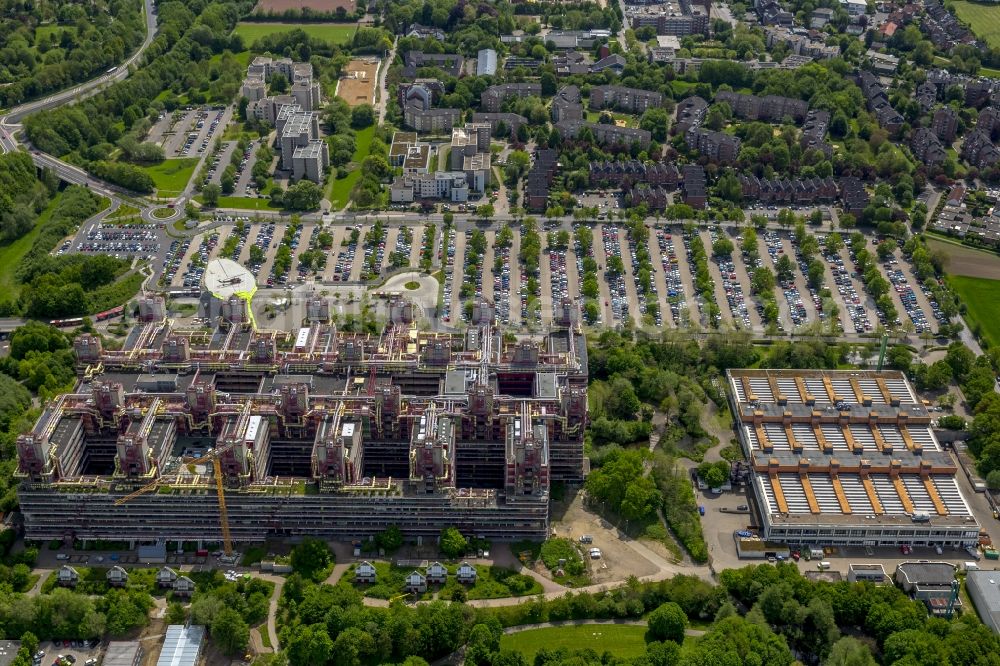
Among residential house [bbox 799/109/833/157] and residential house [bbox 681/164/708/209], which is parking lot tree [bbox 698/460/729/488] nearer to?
residential house [bbox 681/164/708/209]

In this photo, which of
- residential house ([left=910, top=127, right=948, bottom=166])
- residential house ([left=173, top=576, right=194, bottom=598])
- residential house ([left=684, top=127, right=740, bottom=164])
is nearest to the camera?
residential house ([left=173, top=576, right=194, bottom=598])

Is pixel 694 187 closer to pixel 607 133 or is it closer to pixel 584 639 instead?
pixel 607 133

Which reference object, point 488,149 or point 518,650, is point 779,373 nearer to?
point 518,650

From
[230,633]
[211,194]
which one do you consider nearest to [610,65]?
[211,194]

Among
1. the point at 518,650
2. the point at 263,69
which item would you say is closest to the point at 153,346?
the point at 518,650

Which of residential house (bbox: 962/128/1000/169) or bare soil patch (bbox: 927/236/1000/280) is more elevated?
residential house (bbox: 962/128/1000/169)

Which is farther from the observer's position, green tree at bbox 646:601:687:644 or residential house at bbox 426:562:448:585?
residential house at bbox 426:562:448:585

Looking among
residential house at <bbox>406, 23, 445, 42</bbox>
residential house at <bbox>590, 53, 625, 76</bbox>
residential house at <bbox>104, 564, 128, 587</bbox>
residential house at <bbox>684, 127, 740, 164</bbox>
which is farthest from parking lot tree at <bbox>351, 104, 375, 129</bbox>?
residential house at <bbox>104, 564, 128, 587</bbox>
